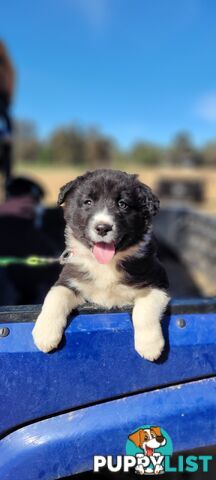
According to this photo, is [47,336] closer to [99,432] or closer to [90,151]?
[99,432]

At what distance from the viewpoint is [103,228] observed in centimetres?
200

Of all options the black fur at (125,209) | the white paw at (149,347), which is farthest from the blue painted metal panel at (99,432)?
the black fur at (125,209)

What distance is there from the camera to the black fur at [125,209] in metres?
2.12

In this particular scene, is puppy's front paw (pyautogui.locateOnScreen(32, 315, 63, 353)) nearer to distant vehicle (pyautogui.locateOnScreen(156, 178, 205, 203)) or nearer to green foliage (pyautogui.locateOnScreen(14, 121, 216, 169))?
distant vehicle (pyautogui.locateOnScreen(156, 178, 205, 203))

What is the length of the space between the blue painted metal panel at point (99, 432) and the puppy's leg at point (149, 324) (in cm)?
17

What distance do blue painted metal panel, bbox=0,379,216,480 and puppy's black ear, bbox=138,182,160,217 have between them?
748 mm

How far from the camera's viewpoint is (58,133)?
55.1 meters

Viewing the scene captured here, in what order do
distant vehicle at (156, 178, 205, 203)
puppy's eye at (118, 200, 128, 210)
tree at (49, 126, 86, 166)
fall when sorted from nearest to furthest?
puppy's eye at (118, 200, 128, 210) < distant vehicle at (156, 178, 205, 203) < tree at (49, 126, 86, 166)

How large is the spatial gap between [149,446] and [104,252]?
2.56 feet

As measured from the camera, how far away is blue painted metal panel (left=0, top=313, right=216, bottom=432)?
5.61ft

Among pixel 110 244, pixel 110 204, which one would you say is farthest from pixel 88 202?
pixel 110 244

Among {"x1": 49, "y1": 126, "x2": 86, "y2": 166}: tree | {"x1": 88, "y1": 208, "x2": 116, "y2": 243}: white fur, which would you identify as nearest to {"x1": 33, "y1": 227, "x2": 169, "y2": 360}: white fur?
{"x1": 88, "y1": 208, "x2": 116, "y2": 243}: white fur

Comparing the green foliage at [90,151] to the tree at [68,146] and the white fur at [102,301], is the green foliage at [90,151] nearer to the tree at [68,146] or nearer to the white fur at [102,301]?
the tree at [68,146]

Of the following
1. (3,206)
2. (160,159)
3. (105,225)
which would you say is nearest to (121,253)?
(105,225)
